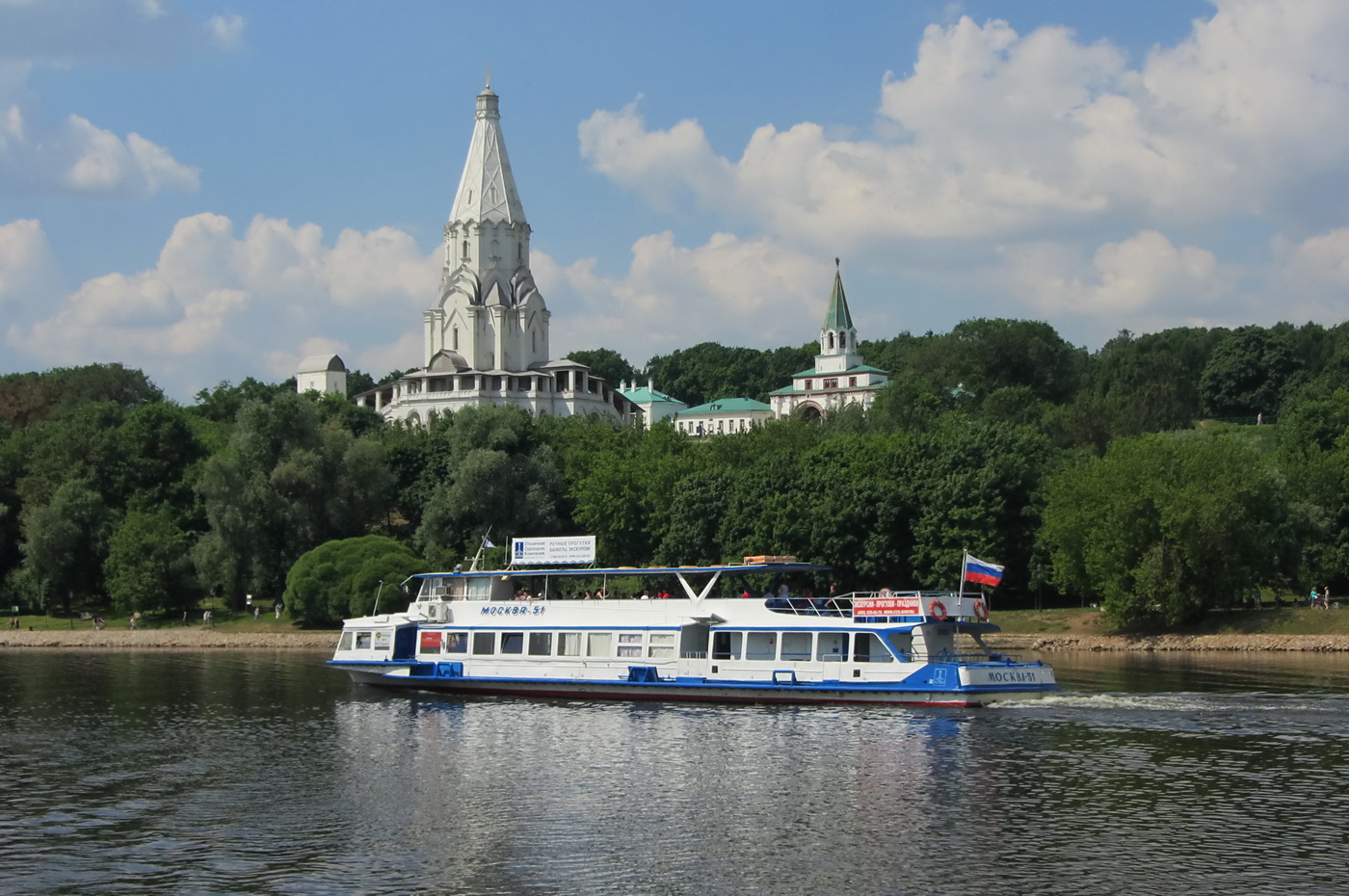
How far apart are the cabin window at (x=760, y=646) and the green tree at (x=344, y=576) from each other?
3648 centimetres

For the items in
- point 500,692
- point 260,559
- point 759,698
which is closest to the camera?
point 759,698

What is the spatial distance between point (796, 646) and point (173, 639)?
169ft

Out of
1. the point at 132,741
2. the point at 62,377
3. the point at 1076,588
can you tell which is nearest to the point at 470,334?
the point at 62,377

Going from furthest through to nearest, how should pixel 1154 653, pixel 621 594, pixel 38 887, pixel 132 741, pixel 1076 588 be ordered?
pixel 1076 588, pixel 1154 653, pixel 621 594, pixel 132 741, pixel 38 887

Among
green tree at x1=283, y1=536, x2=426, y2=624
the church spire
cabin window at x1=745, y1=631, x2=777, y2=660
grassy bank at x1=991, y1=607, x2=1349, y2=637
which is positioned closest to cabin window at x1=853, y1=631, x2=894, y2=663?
cabin window at x1=745, y1=631, x2=777, y2=660

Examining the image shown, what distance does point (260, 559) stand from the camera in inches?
3698

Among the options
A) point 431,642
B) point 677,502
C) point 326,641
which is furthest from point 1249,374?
point 431,642

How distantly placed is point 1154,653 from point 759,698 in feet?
93.7

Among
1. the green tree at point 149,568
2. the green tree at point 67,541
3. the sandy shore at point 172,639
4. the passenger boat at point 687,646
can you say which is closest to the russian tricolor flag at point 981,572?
the passenger boat at point 687,646

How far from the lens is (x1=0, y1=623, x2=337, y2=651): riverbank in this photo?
8656 centimetres

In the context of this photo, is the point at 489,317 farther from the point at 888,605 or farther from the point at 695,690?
the point at 888,605

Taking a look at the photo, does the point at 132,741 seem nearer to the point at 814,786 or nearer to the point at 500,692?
the point at 500,692

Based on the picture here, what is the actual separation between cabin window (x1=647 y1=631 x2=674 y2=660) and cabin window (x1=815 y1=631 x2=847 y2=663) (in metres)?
5.44

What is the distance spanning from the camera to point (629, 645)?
53.9m
